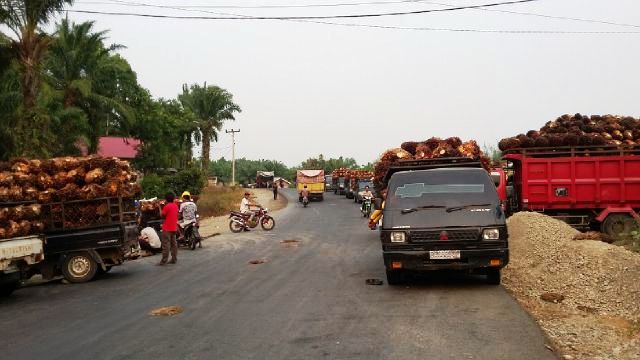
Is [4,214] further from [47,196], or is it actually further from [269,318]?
[269,318]

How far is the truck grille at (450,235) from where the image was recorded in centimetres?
873

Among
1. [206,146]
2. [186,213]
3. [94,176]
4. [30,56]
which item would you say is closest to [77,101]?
[30,56]

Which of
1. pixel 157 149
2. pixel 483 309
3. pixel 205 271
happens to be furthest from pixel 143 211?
pixel 157 149

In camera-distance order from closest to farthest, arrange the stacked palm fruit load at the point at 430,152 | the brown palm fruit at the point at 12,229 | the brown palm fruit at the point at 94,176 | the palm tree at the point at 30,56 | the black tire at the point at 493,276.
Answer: the black tire at the point at 493,276, the brown palm fruit at the point at 12,229, the brown palm fruit at the point at 94,176, the stacked palm fruit load at the point at 430,152, the palm tree at the point at 30,56

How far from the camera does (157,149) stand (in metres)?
52.7

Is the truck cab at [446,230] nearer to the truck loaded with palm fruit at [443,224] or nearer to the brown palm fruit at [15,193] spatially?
the truck loaded with palm fruit at [443,224]

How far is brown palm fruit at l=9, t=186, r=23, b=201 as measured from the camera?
37.2ft

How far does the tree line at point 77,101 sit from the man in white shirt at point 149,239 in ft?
32.6

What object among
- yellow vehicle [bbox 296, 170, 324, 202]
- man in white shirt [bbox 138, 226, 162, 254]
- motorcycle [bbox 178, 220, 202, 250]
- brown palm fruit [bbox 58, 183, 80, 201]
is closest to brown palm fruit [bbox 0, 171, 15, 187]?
brown palm fruit [bbox 58, 183, 80, 201]

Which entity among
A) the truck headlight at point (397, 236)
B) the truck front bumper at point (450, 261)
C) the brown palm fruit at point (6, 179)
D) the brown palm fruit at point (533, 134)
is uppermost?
the brown palm fruit at point (533, 134)

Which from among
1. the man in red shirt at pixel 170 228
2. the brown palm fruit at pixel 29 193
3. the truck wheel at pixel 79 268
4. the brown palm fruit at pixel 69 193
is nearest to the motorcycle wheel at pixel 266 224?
the man in red shirt at pixel 170 228

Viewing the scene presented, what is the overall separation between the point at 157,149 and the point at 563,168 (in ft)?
140

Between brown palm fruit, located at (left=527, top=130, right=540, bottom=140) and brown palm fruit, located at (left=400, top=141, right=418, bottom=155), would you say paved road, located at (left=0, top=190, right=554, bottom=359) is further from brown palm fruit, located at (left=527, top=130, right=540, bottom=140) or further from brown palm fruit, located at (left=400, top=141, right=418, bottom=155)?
brown palm fruit, located at (left=527, top=130, right=540, bottom=140)

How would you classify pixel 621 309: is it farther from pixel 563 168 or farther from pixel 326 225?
pixel 326 225
